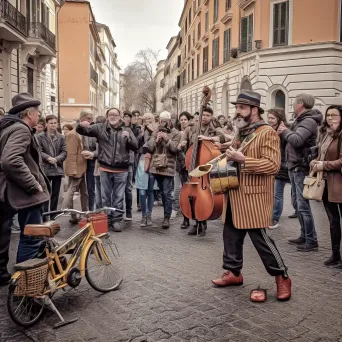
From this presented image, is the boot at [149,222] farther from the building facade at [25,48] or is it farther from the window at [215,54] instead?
the window at [215,54]

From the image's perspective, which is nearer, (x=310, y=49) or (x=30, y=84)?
(x=310, y=49)

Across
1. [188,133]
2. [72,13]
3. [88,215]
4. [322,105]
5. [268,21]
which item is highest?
[72,13]

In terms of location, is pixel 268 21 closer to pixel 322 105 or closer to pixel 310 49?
pixel 310 49

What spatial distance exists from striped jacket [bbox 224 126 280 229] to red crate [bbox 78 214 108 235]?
4.51 feet

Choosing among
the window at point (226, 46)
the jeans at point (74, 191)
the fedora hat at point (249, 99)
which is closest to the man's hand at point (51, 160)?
the jeans at point (74, 191)

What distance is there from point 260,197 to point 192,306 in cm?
125

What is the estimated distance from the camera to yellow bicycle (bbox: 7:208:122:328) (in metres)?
4.06

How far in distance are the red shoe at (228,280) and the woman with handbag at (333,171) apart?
1471 millimetres

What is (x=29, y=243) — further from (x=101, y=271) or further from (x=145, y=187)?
(x=145, y=187)

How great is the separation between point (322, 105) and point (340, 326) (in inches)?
768

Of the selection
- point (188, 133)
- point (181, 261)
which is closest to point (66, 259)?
point (181, 261)

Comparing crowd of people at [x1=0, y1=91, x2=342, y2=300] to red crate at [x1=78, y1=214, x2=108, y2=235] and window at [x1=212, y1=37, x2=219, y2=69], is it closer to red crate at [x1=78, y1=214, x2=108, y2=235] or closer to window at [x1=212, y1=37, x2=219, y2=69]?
red crate at [x1=78, y1=214, x2=108, y2=235]

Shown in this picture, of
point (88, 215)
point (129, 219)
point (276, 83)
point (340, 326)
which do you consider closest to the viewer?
point (340, 326)

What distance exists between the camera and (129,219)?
8859 mm
